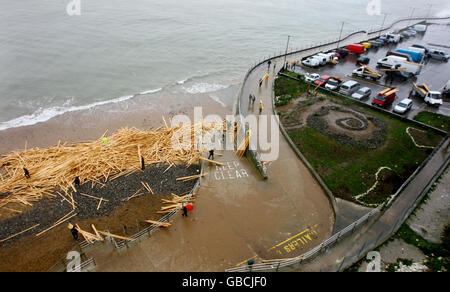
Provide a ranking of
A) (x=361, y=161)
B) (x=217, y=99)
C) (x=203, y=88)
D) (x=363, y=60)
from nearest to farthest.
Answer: (x=361, y=161)
(x=217, y=99)
(x=203, y=88)
(x=363, y=60)

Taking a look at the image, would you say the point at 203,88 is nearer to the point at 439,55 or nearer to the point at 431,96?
the point at 431,96

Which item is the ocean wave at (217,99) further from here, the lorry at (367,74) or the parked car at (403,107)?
the lorry at (367,74)

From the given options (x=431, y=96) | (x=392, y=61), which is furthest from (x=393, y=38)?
(x=431, y=96)

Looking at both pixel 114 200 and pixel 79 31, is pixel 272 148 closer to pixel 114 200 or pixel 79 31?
pixel 114 200

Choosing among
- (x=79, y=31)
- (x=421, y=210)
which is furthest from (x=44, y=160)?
(x=79, y=31)

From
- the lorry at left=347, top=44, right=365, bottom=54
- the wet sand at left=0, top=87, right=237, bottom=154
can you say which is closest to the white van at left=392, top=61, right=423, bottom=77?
the lorry at left=347, top=44, right=365, bottom=54
